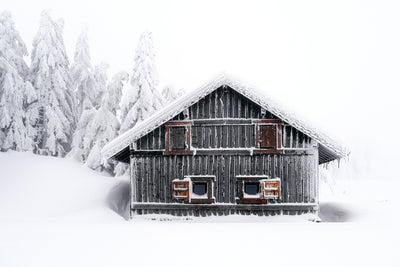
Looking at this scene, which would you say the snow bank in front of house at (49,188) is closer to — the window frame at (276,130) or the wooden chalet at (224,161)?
the wooden chalet at (224,161)

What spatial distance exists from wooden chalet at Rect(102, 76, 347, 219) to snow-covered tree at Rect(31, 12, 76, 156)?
16.4m

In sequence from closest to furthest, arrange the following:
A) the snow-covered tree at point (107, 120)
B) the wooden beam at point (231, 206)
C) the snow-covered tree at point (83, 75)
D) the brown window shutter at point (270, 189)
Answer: the brown window shutter at point (270, 189) < the wooden beam at point (231, 206) < the snow-covered tree at point (107, 120) < the snow-covered tree at point (83, 75)

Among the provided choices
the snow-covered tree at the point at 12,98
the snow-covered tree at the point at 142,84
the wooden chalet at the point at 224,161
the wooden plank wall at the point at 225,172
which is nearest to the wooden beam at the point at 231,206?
the wooden chalet at the point at 224,161

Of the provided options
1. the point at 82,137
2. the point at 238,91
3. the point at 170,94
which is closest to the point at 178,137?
the point at 238,91

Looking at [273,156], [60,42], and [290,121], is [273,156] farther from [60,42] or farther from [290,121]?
[60,42]

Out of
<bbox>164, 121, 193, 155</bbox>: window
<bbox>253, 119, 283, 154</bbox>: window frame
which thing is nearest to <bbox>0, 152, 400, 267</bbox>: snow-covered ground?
<bbox>253, 119, 283, 154</bbox>: window frame

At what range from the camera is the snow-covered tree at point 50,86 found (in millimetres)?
30656

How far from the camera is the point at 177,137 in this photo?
1683 cm

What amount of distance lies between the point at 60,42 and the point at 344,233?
29030mm

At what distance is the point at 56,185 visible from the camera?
75.5 ft

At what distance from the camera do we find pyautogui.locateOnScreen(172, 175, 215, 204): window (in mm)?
16656

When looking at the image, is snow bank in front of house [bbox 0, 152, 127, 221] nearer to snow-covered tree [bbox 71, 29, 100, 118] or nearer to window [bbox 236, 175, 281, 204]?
window [bbox 236, 175, 281, 204]

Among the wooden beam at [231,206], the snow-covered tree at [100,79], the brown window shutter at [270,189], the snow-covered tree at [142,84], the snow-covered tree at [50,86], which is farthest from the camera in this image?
the snow-covered tree at [100,79]

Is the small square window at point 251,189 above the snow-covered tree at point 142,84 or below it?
below
